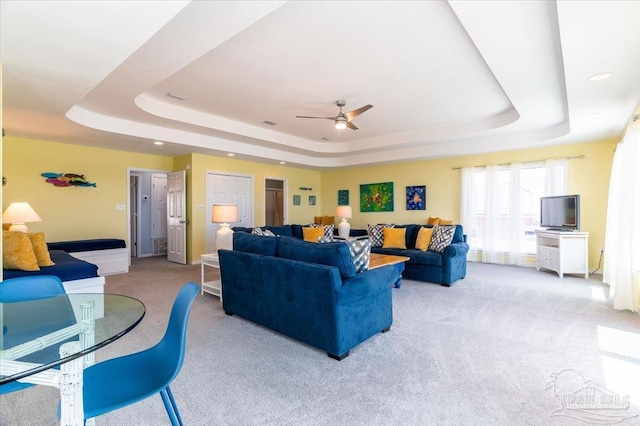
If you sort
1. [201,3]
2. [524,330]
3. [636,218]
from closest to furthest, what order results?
[201,3] → [524,330] → [636,218]

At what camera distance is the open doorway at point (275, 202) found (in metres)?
8.56

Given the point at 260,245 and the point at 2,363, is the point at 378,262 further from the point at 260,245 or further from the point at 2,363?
the point at 2,363

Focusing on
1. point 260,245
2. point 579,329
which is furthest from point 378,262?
point 579,329

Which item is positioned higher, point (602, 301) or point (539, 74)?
point (539, 74)

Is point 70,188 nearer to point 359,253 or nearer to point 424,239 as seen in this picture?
point 359,253

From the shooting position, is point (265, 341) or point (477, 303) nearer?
point (265, 341)

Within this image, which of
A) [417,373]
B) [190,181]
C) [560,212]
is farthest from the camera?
[190,181]

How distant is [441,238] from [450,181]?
97.9 inches

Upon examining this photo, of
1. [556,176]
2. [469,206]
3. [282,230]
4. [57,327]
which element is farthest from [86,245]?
[556,176]

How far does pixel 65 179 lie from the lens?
572cm

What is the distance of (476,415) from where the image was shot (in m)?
1.81

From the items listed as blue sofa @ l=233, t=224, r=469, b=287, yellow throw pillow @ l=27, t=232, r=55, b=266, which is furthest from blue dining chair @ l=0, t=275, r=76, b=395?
blue sofa @ l=233, t=224, r=469, b=287

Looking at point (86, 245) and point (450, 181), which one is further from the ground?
point (450, 181)

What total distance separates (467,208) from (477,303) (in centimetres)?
348
